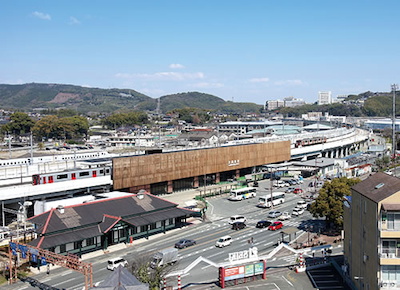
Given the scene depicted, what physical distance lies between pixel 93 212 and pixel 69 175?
9146 millimetres

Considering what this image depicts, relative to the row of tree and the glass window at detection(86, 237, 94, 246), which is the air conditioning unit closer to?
the glass window at detection(86, 237, 94, 246)

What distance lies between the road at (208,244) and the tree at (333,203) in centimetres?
212

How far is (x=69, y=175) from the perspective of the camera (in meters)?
34.8

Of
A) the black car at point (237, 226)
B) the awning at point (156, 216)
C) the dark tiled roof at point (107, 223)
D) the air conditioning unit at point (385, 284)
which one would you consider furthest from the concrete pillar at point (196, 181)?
the air conditioning unit at point (385, 284)

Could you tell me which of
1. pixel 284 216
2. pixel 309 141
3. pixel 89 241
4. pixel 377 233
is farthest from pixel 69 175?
pixel 309 141

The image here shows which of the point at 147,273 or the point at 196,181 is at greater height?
the point at 147,273

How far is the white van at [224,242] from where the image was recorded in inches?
1035

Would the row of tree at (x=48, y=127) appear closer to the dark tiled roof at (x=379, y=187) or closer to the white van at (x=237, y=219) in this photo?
the white van at (x=237, y=219)

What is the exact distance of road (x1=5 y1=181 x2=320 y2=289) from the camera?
21.6m

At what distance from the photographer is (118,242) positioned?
1072 inches

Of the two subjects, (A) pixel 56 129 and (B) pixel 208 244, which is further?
(A) pixel 56 129

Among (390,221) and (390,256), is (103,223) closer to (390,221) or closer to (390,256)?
(390,256)

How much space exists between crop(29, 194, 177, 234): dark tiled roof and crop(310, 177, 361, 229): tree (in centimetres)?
1003

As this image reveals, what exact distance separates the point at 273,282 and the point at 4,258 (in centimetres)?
1486
